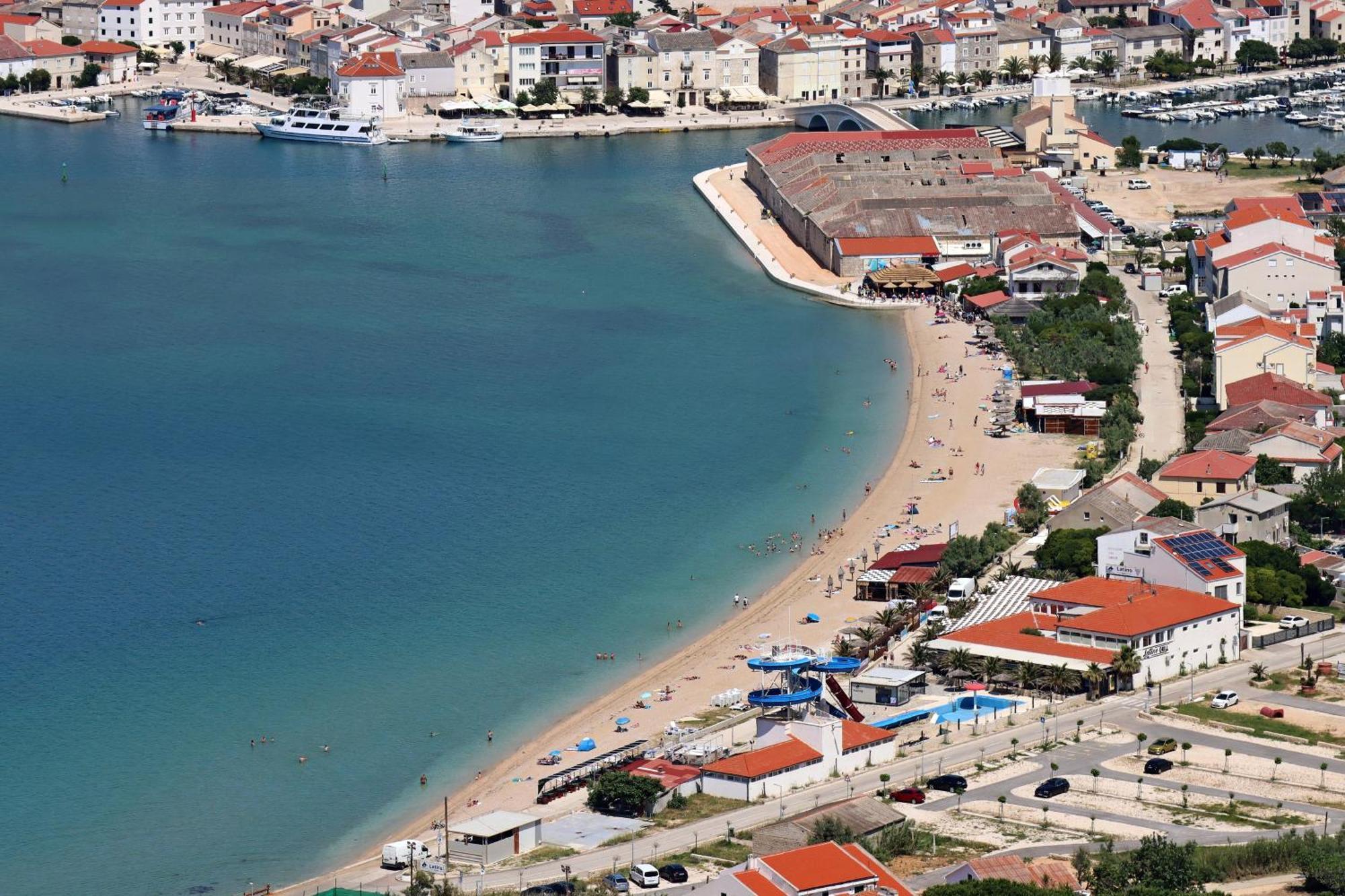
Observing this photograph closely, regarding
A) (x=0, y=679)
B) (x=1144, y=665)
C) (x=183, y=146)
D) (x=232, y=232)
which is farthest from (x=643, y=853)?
(x=183, y=146)

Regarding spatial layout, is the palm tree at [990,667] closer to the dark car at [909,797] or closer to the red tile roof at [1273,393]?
the dark car at [909,797]

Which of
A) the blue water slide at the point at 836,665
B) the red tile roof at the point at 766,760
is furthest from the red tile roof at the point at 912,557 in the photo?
the red tile roof at the point at 766,760

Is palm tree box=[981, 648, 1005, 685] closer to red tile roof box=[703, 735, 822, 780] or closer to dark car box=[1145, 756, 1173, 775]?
dark car box=[1145, 756, 1173, 775]

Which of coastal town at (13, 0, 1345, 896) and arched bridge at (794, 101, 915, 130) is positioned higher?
arched bridge at (794, 101, 915, 130)

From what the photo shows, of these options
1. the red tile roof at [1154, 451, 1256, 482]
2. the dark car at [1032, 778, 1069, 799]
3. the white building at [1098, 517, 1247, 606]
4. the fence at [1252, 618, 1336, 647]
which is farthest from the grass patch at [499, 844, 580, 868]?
the red tile roof at [1154, 451, 1256, 482]

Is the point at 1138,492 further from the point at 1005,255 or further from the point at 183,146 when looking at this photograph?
the point at 183,146
